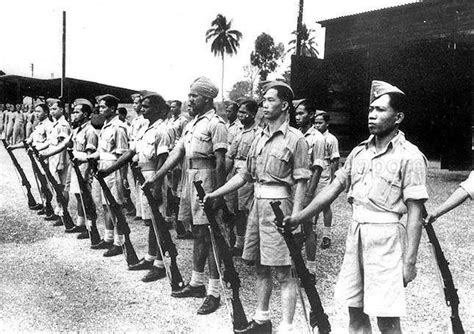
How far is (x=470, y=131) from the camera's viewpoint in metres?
15.6

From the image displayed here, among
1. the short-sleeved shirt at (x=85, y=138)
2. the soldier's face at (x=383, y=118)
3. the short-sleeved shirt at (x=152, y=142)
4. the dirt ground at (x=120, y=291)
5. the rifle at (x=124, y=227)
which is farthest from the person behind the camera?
the short-sleeved shirt at (x=85, y=138)

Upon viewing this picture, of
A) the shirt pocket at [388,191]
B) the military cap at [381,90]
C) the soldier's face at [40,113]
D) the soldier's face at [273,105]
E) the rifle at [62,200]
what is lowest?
the rifle at [62,200]

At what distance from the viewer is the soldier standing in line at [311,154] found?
5.57 m

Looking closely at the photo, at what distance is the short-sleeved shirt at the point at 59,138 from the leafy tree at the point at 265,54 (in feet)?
177

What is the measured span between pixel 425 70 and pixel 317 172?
12498mm

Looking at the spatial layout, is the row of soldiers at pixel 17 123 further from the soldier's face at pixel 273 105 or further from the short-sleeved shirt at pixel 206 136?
the soldier's face at pixel 273 105

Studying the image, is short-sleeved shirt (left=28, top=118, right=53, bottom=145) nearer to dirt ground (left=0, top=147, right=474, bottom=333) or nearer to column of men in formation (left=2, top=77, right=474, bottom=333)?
dirt ground (left=0, top=147, right=474, bottom=333)

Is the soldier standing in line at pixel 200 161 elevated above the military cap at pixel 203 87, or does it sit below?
below

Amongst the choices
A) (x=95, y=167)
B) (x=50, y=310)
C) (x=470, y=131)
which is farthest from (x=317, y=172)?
(x=470, y=131)

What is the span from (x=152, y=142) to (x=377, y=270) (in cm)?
361

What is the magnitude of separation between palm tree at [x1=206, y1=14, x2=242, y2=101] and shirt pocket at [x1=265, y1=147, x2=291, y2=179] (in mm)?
60871

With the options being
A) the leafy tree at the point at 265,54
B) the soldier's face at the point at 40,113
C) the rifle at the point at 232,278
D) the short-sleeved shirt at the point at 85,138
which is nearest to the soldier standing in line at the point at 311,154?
the rifle at the point at 232,278

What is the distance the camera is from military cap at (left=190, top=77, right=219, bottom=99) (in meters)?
4.98

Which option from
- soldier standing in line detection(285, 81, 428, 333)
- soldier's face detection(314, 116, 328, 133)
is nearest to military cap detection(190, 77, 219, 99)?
soldier standing in line detection(285, 81, 428, 333)
